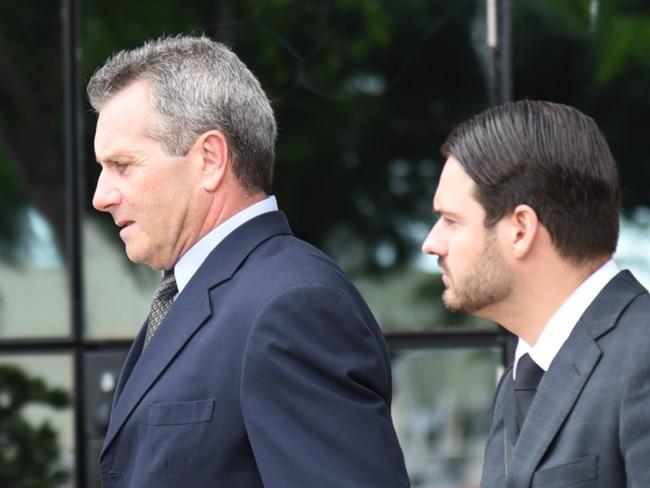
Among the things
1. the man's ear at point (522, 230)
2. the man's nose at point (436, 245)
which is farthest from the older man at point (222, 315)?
the man's ear at point (522, 230)

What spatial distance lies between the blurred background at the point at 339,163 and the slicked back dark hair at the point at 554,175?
7.19ft

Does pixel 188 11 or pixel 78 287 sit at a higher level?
pixel 188 11

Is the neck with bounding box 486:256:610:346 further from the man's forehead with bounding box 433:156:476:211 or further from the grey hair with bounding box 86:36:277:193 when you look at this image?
the grey hair with bounding box 86:36:277:193

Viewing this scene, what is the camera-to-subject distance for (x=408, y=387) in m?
4.59

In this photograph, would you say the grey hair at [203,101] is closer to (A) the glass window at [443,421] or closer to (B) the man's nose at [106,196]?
(B) the man's nose at [106,196]

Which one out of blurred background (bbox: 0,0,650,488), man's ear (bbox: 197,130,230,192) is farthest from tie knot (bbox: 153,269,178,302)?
blurred background (bbox: 0,0,650,488)

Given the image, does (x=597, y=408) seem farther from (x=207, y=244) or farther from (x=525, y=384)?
(x=207, y=244)

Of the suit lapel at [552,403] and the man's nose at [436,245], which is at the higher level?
the man's nose at [436,245]

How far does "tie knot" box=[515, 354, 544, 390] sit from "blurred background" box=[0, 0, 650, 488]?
2177mm

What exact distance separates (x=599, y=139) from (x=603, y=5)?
236cm

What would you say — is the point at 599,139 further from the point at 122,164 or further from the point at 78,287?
the point at 78,287

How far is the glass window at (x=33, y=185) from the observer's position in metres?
4.59

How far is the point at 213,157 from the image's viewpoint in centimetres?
241

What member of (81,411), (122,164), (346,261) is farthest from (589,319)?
(81,411)
